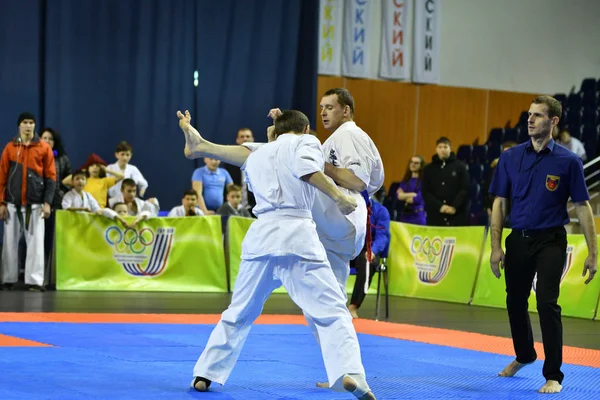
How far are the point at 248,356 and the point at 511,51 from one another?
562 inches

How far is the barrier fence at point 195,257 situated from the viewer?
38.3 feet

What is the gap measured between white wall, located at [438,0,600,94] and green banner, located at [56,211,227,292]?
8141 millimetres

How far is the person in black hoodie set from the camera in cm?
1258

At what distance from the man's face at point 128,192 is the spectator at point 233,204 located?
47.5 inches

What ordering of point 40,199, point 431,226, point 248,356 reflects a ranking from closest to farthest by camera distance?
point 248,356
point 40,199
point 431,226

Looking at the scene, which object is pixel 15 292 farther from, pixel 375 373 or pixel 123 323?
pixel 375 373

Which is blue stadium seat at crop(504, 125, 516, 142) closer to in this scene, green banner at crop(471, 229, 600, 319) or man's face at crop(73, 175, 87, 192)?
green banner at crop(471, 229, 600, 319)

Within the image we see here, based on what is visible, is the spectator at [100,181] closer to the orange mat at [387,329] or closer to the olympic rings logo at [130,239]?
the olympic rings logo at [130,239]

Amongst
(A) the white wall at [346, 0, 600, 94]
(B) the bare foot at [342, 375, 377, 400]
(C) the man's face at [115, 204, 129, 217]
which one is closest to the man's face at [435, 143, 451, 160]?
(C) the man's face at [115, 204, 129, 217]

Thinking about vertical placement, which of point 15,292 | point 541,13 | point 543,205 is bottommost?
point 15,292

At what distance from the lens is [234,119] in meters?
16.2

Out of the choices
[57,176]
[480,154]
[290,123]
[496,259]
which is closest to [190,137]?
[290,123]

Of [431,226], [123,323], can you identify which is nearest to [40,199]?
[123,323]

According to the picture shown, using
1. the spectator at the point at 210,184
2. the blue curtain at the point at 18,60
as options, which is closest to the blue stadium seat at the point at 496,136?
the spectator at the point at 210,184
